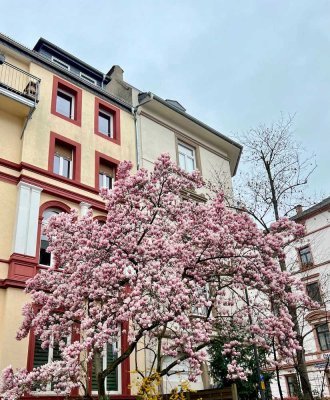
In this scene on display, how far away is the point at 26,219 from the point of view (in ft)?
42.5

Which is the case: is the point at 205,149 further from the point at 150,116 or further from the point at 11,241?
the point at 11,241

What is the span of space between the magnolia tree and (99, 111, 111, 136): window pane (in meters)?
7.02

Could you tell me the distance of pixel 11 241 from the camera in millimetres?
12594

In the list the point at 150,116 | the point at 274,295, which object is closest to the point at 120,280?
the point at 274,295

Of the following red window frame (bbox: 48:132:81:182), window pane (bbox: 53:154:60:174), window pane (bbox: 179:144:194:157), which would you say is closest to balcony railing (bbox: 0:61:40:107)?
red window frame (bbox: 48:132:81:182)

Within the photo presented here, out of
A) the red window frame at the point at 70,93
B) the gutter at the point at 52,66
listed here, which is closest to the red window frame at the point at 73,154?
the red window frame at the point at 70,93

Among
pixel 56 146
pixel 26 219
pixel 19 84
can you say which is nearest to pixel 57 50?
pixel 19 84

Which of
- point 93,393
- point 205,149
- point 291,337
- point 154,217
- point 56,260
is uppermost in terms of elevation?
point 205,149

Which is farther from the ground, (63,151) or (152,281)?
(63,151)

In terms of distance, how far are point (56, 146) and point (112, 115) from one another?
3917 millimetres

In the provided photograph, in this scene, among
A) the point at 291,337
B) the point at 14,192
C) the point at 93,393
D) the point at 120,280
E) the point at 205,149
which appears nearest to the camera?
the point at 120,280

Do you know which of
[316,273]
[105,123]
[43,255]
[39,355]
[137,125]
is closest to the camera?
[39,355]

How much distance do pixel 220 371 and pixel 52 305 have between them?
7064 millimetres

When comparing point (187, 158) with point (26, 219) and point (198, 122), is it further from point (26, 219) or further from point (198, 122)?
point (26, 219)
